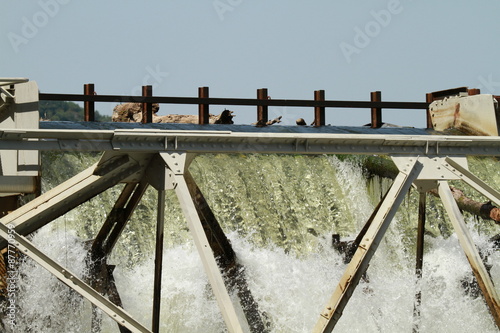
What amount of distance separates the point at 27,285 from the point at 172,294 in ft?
7.95

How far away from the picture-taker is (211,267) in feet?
30.2

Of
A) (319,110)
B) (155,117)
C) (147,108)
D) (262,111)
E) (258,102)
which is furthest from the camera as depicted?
(155,117)

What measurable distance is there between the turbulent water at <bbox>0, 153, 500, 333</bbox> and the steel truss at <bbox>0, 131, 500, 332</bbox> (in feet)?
6.38

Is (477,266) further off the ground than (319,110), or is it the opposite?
(319,110)

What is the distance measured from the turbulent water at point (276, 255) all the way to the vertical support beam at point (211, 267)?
9.71ft

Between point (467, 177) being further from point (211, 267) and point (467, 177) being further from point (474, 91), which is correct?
point (474, 91)

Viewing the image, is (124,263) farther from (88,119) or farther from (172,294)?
(88,119)

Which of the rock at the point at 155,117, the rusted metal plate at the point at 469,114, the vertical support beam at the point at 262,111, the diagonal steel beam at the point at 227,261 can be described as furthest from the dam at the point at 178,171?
the rock at the point at 155,117

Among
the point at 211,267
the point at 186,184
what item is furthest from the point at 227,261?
the point at 211,267

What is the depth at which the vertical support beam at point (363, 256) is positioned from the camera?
375 inches

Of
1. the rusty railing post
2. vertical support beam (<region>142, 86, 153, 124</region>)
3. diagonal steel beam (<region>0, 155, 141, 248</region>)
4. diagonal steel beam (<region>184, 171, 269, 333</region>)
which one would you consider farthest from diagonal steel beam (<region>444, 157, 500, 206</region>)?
vertical support beam (<region>142, 86, 153, 124</region>)

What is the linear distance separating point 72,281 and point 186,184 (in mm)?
1778

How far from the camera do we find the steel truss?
9070mm

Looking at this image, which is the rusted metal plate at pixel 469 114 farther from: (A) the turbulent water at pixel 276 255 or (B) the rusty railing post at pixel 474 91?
(A) the turbulent water at pixel 276 255
